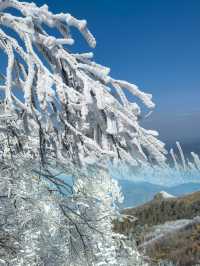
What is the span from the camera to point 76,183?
5285 millimetres

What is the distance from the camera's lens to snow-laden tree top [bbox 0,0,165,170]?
3713mm

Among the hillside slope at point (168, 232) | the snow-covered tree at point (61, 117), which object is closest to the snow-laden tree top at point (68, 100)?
the snow-covered tree at point (61, 117)

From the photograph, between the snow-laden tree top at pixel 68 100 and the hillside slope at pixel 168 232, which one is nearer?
the snow-laden tree top at pixel 68 100

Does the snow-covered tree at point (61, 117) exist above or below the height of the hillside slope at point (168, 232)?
below

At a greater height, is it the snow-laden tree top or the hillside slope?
the hillside slope

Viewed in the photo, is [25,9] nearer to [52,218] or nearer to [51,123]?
[51,123]

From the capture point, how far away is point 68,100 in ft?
12.4

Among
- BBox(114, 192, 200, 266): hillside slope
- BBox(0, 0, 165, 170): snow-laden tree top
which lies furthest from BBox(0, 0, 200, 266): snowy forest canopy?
BBox(114, 192, 200, 266): hillside slope

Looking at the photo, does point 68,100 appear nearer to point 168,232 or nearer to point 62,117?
point 62,117

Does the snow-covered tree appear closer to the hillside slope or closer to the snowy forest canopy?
the snowy forest canopy

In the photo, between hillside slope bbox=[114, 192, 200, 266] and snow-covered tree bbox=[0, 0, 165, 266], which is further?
hillside slope bbox=[114, 192, 200, 266]

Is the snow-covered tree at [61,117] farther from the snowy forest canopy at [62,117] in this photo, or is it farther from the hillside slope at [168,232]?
the hillside slope at [168,232]

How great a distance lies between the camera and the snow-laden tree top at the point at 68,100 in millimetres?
3713

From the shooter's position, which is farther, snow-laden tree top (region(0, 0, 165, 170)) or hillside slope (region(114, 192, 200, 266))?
hillside slope (region(114, 192, 200, 266))
